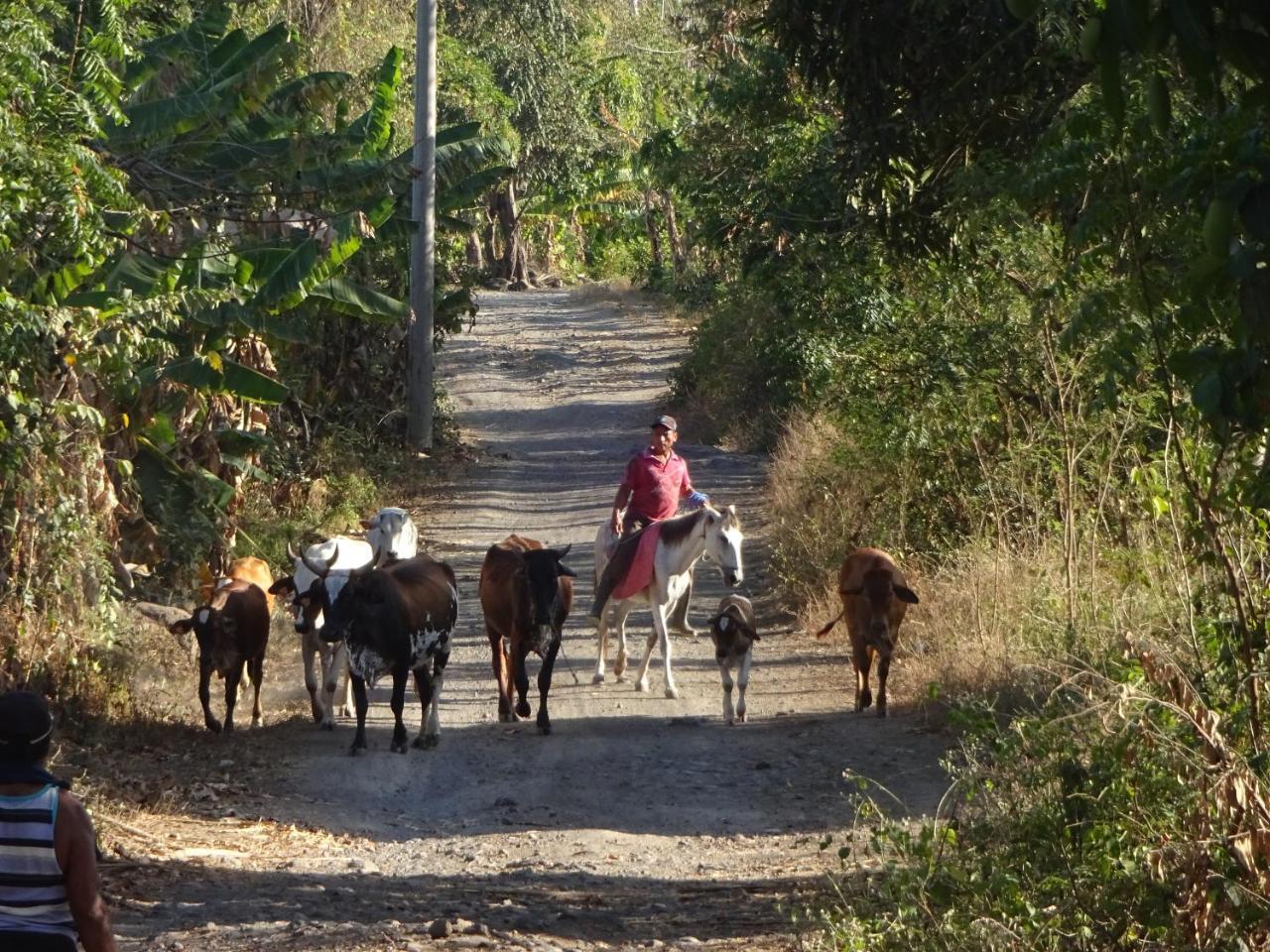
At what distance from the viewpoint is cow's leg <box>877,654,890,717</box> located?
12.3 m

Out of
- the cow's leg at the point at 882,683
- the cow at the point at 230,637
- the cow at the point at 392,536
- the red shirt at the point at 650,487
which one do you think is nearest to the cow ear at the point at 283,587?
the cow at the point at 230,637

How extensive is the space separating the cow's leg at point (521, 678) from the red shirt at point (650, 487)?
6.87 ft

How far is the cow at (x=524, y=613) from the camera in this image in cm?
1248

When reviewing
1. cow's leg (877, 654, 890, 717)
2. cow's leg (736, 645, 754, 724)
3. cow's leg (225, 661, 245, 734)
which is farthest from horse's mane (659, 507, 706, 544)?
cow's leg (225, 661, 245, 734)

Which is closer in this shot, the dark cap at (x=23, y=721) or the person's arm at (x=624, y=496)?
the dark cap at (x=23, y=721)

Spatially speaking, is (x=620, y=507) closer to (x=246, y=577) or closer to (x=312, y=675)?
(x=312, y=675)

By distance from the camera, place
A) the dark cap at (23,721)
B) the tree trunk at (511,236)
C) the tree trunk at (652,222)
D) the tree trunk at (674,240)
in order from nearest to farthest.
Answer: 1. the dark cap at (23,721)
2. the tree trunk at (674,240)
3. the tree trunk at (652,222)
4. the tree trunk at (511,236)

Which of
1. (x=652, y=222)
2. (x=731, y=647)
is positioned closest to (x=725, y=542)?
(x=731, y=647)

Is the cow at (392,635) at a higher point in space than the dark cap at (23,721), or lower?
lower

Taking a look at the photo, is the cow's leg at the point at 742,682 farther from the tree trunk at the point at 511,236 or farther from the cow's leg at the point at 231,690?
the tree trunk at the point at 511,236

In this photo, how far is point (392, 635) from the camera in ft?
39.2

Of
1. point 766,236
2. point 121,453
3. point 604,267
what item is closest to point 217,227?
point 121,453

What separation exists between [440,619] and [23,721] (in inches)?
→ 309

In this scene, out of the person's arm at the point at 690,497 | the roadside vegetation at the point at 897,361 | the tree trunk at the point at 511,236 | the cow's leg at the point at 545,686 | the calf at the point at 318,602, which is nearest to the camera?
the roadside vegetation at the point at 897,361
